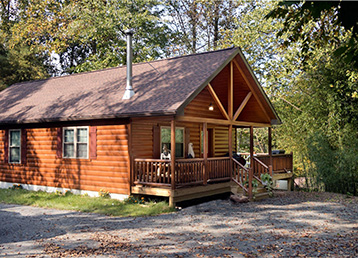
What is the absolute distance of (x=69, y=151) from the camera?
15258 mm

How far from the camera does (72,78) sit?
20.4 m

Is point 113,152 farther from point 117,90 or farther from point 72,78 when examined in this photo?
point 72,78

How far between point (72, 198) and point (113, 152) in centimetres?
229

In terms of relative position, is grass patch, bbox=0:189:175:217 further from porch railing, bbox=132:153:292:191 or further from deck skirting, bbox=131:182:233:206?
porch railing, bbox=132:153:292:191

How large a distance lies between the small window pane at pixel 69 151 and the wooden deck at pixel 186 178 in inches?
131

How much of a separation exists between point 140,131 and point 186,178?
289cm

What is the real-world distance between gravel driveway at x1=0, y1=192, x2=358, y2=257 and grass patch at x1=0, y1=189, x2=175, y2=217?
50 cm

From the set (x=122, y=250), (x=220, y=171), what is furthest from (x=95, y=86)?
(x=122, y=250)

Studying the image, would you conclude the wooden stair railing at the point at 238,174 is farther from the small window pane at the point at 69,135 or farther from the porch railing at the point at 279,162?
the small window pane at the point at 69,135

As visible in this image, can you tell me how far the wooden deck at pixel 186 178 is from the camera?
12492 mm

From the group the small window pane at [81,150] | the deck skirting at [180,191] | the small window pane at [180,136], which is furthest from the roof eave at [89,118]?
the small window pane at [180,136]

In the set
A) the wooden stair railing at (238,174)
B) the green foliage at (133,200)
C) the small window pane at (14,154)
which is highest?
the small window pane at (14,154)

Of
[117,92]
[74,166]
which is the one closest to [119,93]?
[117,92]

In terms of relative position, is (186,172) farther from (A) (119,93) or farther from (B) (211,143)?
(B) (211,143)
